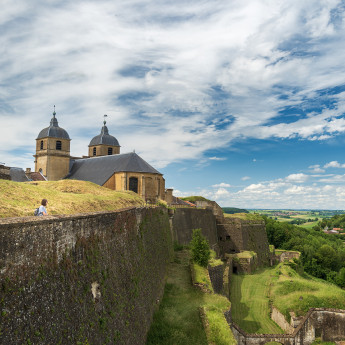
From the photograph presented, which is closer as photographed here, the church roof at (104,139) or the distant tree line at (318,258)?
the distant tree line at (318,258)

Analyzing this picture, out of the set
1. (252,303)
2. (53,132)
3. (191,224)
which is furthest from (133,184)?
(252,303)

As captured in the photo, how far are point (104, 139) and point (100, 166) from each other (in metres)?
11.7

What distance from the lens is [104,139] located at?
187ft

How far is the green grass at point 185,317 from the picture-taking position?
1403 cm

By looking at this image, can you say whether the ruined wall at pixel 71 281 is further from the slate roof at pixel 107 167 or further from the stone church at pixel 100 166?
the slate roof at pixel 107 167

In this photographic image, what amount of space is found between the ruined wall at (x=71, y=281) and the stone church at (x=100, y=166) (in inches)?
1105

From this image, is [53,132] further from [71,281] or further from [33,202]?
[71,281]

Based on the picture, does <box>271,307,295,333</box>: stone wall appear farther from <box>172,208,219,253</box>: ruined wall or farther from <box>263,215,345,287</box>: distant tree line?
<box>263,215,345,287</box>: distant tree line

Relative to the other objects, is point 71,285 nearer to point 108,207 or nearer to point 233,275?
point 108,207

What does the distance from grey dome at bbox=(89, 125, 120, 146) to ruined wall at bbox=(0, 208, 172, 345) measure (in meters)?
44.7

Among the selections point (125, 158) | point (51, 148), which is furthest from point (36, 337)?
point (51, 148)

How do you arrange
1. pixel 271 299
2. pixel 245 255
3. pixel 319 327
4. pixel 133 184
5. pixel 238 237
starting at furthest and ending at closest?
1. pixel 133 184
2. pixel 238 237
3. pixel 245 255
4. pixel 271 299
5. pixel 319 327

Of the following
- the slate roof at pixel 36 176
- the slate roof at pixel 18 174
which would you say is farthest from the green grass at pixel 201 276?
the slate roof at pixel 36 176

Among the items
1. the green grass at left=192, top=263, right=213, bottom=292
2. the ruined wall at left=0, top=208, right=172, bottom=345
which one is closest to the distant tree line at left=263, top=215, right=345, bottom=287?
the green grass at left=192, top=263, right=213, bottom=292
